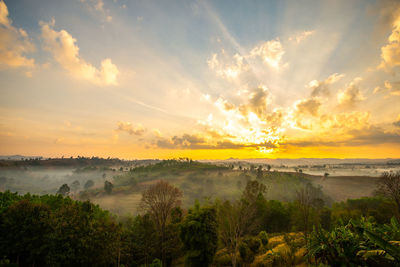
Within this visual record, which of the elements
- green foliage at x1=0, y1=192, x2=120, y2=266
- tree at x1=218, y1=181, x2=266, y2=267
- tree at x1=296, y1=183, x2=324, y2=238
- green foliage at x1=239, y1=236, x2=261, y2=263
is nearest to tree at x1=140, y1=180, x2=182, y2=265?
green foliage at x1=0, y1=192, x2=120, y2=266

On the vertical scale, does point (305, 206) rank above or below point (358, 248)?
below

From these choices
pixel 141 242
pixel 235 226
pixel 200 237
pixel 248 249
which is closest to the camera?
pixel 235 226

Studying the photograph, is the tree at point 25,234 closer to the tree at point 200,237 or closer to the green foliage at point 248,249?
the tree at point 200,237

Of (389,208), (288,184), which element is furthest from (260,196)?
(288,184)

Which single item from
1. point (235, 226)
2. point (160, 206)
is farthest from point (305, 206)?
point (160, 206)

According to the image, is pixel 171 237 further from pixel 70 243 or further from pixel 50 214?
pixel 50 214

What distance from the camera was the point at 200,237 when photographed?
97.6 feet

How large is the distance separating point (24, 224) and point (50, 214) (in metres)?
3.59

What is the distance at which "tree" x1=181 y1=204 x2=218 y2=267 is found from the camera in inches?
1174

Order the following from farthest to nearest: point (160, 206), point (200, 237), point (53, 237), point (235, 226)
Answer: point (160, 206) < point (200, 237) < point (235, 226) < point (53, 237)

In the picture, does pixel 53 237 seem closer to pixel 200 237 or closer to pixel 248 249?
pixel 200 237

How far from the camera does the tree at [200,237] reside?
2981cm

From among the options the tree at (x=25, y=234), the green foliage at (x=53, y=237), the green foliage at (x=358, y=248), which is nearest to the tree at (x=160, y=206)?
the green foliage at (x=53, y=237)

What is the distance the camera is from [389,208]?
48.9m
